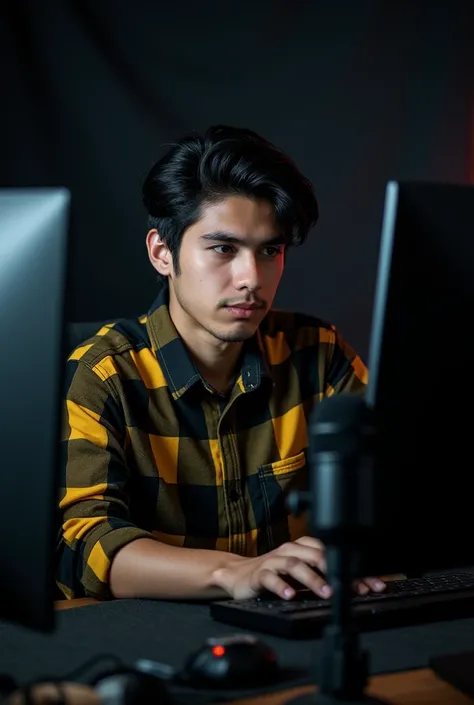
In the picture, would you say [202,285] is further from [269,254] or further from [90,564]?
[90,564]

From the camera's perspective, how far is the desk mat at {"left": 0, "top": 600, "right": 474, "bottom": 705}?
3.40 feet

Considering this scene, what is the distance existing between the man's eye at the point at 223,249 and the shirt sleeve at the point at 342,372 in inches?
12.9

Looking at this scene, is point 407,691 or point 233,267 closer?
point 407,691

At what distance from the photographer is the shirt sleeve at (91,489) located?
1543 millimetres

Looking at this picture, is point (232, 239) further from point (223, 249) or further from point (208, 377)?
point (208, 377)

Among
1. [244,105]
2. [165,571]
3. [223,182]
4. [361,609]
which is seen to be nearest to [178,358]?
[223,182]

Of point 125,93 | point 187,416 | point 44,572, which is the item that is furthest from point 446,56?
point 44,572

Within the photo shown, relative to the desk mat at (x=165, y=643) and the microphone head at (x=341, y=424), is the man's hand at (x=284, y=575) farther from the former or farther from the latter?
the microphone head at (x=341, y=424)

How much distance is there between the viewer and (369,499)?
877 mm

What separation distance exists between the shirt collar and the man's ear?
0.21ft

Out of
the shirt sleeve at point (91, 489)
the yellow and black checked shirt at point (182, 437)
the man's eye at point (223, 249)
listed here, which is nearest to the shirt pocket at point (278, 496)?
the yellow and black checked shirt at point (182, 437)

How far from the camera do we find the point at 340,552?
894 mm

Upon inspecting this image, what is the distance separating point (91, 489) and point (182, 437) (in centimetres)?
28

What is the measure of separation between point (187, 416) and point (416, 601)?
728 millimetres
